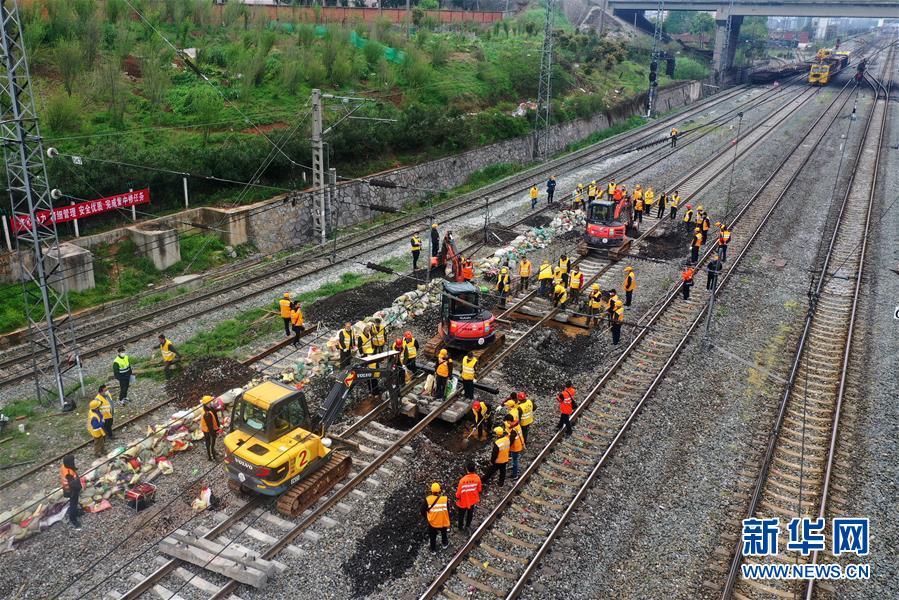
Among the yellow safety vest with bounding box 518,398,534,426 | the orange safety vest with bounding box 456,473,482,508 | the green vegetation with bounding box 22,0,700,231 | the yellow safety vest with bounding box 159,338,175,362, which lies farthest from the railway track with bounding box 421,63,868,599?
the green vegetation with bounding box 22,0,700,231

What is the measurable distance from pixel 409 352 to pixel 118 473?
7.31m

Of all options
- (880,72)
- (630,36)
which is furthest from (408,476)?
(880,72)

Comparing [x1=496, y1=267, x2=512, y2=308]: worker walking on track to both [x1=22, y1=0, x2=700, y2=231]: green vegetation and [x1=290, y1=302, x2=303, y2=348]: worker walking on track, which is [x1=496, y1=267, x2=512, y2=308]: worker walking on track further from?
[x1=22, y1=0, x2=700, y2=231]: green vegetation

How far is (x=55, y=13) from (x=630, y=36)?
227ft

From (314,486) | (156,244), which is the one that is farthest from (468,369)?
(156,244)

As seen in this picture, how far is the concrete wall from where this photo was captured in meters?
28.8

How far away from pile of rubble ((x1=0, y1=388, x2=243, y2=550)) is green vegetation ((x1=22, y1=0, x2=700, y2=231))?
14.1m

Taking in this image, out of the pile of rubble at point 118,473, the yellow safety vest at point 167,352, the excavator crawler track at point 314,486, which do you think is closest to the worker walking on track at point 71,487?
the pile of rubble at point 118,473

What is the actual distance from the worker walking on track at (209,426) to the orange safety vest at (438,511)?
17.7 ft

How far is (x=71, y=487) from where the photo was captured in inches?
515

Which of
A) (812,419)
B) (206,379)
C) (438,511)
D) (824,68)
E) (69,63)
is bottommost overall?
(812,419)

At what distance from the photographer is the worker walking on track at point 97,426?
15141mm

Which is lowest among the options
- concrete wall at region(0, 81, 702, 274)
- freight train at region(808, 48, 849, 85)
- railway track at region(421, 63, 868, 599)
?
railway track at region(421, 63, 868, 599)

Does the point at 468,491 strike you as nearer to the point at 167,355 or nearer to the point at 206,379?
the point at 206,379
